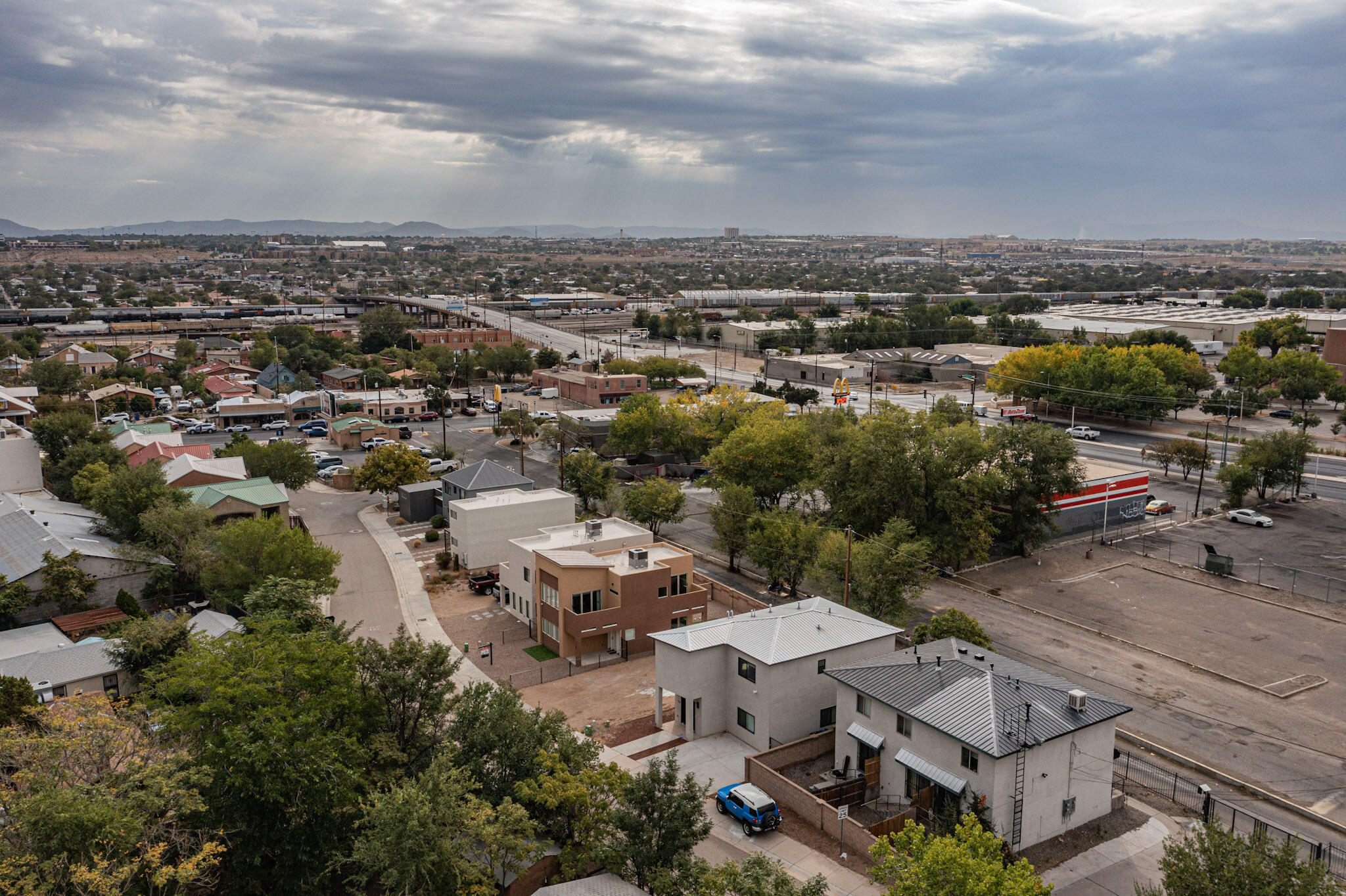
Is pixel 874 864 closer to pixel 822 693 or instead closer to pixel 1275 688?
pixel 822 693

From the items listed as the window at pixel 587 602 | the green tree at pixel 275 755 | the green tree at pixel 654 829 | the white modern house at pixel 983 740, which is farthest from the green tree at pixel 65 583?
the white modern house at pixel 983 740

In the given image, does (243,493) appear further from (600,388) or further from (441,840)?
(600,388)

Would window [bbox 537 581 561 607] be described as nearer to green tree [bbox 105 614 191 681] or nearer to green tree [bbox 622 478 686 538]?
green tree [bbox 622 478 686 538]

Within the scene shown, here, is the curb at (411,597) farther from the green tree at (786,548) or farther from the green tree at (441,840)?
the green tree at (786,548)

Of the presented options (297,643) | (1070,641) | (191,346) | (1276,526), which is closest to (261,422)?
(191,346)

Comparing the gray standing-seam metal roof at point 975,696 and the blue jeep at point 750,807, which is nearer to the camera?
the gray standing-seam metal roof at point 975,696

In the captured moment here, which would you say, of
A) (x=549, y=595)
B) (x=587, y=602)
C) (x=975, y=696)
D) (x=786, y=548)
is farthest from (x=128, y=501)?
(x=975, y=696)
